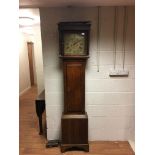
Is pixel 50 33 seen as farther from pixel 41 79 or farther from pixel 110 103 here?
pixel 41 79

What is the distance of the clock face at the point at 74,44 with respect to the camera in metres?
2.80

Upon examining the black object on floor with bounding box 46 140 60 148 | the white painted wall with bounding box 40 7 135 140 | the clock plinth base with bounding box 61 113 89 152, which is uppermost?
the white painted wall with bounding box 40 7 135 140

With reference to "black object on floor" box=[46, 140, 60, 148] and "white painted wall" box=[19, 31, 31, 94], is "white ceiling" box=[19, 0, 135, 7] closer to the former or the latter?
"black object on floor" box=[46, 140, 60, 148]

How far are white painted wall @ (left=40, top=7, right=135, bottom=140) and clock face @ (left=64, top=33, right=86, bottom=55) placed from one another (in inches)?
11.0

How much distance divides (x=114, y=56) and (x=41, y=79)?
2.14 meters

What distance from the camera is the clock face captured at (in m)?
2.80

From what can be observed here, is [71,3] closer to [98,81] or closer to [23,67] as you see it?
[98,81]

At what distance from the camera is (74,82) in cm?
289

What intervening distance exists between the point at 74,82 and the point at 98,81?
1.49 feet

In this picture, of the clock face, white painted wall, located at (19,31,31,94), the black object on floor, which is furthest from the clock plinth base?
white painted wall, located at (19,31,31,94)

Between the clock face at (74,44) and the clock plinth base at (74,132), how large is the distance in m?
0.93
